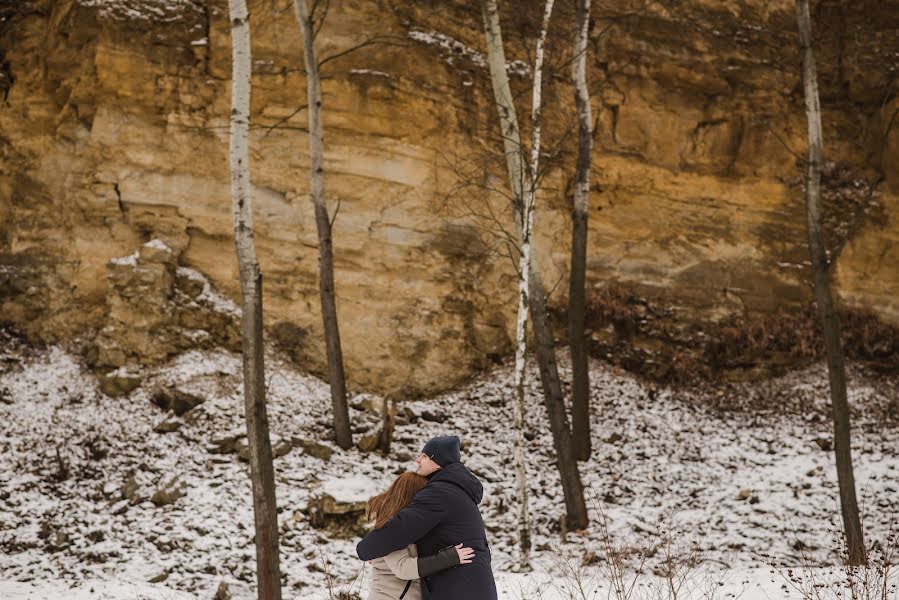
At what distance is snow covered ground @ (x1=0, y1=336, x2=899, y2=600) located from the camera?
30.8 feet

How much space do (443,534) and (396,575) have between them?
358 millimetres

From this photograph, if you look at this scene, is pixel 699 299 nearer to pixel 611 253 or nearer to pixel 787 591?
pixel 611 253

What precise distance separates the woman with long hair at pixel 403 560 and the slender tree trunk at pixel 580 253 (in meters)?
8.54

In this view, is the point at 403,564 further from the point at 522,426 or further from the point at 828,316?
the point at 828,316

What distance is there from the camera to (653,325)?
16.8 meters

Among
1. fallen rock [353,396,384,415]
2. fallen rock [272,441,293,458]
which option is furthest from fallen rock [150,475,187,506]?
fallen rock [353,396,384,415]

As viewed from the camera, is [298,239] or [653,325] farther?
[653,325]

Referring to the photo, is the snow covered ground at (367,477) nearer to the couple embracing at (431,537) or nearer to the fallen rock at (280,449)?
the fallen rock at (280,449)

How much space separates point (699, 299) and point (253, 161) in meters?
9.93

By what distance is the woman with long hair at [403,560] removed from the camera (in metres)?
4.54

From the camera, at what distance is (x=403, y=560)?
15.0ft

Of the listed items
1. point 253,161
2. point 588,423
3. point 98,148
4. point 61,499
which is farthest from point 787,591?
point 98,148

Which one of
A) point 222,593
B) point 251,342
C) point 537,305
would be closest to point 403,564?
point 251,342

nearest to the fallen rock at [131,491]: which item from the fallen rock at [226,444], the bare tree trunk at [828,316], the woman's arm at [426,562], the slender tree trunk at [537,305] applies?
the fallen rock at [226,444]
